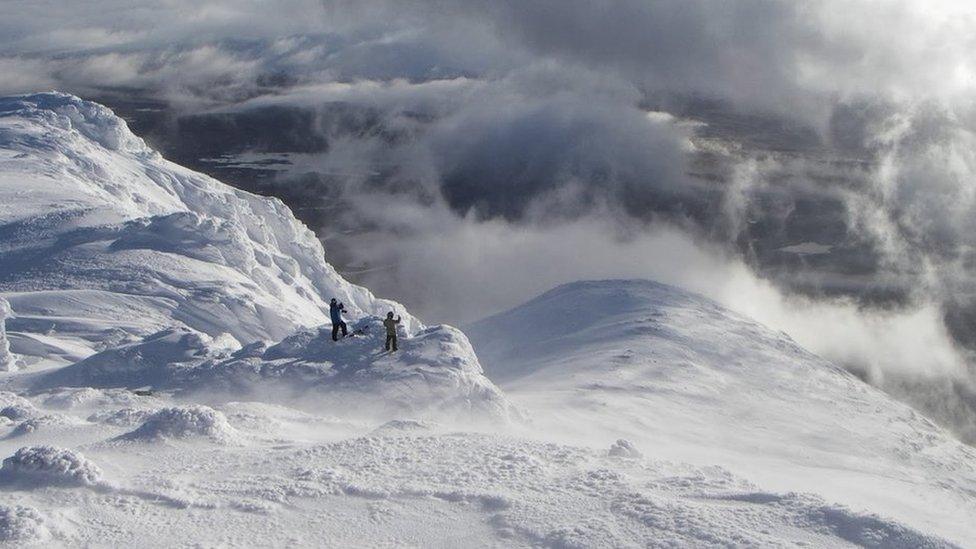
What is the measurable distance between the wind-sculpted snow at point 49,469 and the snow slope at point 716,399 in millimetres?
18158

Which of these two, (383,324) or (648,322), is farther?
(648,322)

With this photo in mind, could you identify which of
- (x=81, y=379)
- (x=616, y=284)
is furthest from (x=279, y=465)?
(x=616, y=284)

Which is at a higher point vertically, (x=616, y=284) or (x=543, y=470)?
(x=616, y=284)

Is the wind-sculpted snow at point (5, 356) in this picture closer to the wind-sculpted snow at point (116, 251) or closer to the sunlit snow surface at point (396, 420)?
the sunlit snow surface at point (396, 420)

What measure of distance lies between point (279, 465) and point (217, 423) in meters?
3.33

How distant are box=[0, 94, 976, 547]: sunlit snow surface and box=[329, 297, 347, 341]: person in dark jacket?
54cm

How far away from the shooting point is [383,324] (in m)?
38.1

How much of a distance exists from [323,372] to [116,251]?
1556 inches

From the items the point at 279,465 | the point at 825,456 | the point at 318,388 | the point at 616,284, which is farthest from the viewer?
the point at 616,284

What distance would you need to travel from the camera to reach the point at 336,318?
122 feet

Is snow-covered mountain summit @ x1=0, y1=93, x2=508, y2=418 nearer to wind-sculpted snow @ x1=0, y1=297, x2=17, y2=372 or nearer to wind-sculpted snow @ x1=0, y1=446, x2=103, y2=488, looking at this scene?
wind-sculpted snow @ x1=0, y1=297, x2=17, y2=372

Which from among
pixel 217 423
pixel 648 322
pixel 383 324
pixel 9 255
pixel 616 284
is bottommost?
pixel 217 423

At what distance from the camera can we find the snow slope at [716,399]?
38.1 m

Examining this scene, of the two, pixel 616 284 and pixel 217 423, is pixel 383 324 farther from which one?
pixel 616 284
